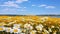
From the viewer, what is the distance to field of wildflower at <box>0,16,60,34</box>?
56.3 inches

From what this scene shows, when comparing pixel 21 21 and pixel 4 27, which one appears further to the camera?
pixel 21 21

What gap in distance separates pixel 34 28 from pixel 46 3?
1.33 feet

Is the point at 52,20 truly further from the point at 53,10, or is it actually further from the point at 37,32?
the point at 37,32

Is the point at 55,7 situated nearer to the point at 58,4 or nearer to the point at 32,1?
the point at 58,4

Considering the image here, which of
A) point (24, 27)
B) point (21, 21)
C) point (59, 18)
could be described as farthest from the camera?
point (59, 18)

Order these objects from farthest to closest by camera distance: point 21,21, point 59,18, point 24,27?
point 59,18 → point 21,21 → point 24,27

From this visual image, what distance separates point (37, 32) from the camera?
4.83 ft

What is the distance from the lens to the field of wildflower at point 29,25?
1430 millimetres

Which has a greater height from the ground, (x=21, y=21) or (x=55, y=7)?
(x=55, y=7)

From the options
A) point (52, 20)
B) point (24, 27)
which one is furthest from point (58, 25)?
point (24, 27)

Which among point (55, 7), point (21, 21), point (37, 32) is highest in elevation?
point (55, 7)

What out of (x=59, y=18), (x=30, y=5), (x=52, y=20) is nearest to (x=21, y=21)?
(x=30, y=5)

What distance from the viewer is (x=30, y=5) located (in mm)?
1701

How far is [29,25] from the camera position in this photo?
4.74ft
